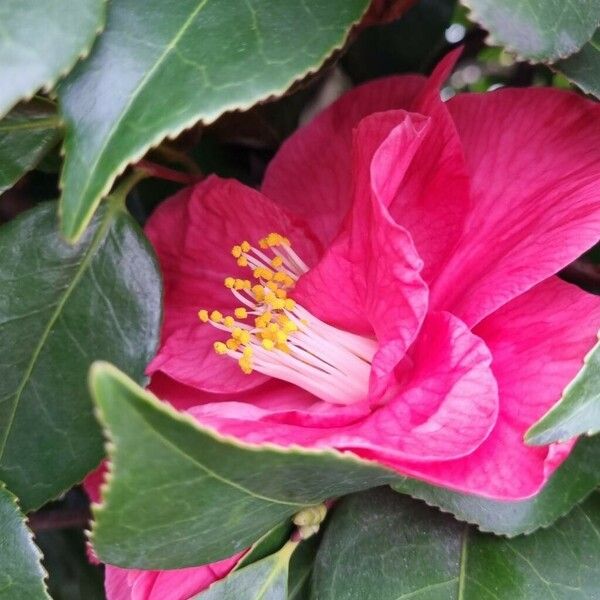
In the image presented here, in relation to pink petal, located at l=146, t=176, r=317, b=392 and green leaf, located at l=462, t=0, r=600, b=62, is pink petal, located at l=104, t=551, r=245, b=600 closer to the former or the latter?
pink petal, located at l=146, t=176, r=317, b=392

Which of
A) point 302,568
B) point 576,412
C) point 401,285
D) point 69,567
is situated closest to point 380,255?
point 401,285

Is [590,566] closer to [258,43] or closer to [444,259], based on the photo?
[444,259]

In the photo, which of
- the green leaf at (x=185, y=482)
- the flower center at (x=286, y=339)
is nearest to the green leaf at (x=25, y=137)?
the flower center at (x=286, y=339)

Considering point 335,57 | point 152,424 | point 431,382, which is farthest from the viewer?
point 335,57

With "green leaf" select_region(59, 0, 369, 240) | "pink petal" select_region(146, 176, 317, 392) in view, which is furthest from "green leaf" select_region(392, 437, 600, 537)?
"green leaf" select_region(59, 0, 369, 240)

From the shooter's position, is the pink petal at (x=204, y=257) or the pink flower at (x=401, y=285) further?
the pink petal at (x=204, y=257)

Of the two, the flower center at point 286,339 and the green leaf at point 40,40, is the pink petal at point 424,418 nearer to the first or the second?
the flower center at point 286,339

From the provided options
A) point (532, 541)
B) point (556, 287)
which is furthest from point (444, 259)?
point (532, 541)
